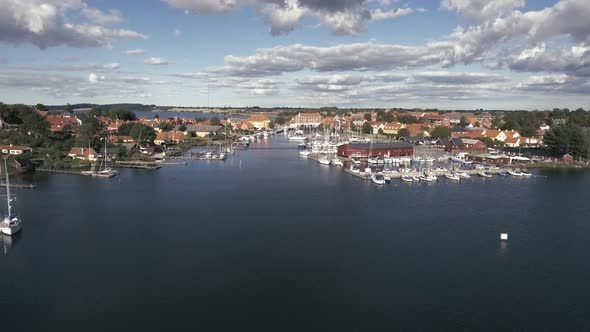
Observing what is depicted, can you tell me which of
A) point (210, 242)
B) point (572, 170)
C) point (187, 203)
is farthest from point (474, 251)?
point (572, 170)

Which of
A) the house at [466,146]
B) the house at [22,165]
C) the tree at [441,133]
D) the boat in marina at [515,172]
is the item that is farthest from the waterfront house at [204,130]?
the boat in marina at [515,172]

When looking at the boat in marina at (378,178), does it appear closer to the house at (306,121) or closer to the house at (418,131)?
the house at (418,131)

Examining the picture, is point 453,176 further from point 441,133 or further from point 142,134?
point 142,134

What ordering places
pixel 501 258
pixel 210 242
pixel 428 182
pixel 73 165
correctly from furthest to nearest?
pixel 73 165 < pixel 428 182 < pixel 210 242 < pixel 501 258

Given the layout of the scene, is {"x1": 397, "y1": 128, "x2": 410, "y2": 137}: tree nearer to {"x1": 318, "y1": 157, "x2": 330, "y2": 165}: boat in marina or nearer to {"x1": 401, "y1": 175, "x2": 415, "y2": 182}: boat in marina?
{"x1": 318, "y1": 157, "x2": 330, "y2": 165}: boat in marina

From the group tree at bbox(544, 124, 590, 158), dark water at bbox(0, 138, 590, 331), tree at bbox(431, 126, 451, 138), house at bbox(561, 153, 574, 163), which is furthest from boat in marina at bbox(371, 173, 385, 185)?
tree at bbox(431, 126, 451, 138)

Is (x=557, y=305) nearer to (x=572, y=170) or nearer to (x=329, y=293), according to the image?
(x=329, y=293)
